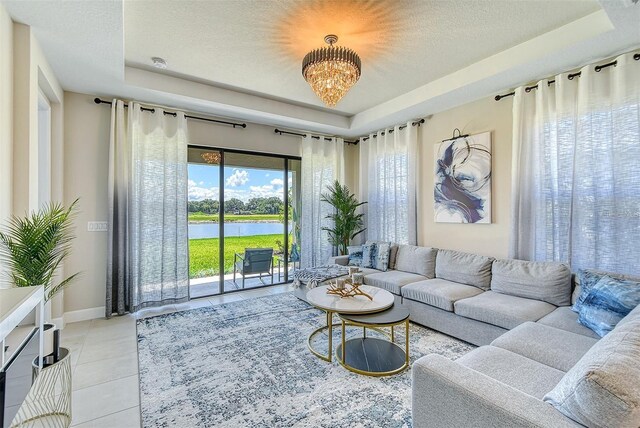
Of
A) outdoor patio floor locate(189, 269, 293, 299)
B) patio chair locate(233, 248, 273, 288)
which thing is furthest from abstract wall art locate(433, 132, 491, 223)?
outdoor patio floor locate(189, 269, 293, 299)

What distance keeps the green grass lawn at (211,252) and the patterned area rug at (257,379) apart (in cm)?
122

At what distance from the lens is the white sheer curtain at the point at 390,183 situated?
14.7 feet

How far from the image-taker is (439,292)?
3.12 m

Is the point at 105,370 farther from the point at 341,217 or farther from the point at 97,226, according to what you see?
the point at 341,217

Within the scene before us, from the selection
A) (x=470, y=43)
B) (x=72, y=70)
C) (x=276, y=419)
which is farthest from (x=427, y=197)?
(x=72, y=70)

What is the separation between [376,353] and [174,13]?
3343 millimetres

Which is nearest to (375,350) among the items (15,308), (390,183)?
(15,308)

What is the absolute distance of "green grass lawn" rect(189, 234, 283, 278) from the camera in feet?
14.9

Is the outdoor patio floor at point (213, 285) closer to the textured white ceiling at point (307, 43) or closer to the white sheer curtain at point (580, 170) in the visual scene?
the textured white ceiling at point (307, 43)

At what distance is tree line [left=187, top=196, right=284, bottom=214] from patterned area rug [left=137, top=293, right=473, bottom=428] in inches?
66.3

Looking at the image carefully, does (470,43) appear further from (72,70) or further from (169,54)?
(72,70)

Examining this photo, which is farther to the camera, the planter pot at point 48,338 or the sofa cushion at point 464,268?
the sofa cushion at point 464,268

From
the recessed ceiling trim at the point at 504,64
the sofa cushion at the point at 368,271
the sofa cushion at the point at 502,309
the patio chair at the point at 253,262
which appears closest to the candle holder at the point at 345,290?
the sofa cushion at the point at 502,309

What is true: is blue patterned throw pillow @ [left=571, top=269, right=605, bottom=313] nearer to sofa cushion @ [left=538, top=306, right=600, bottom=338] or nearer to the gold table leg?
sofa cushion @ [left=538, top=306, right=600, bottom=338]
